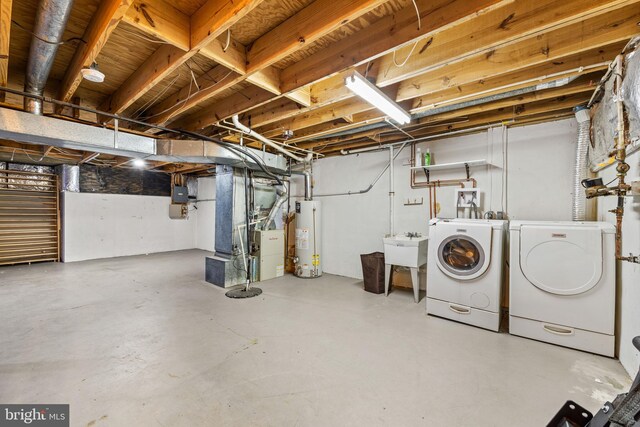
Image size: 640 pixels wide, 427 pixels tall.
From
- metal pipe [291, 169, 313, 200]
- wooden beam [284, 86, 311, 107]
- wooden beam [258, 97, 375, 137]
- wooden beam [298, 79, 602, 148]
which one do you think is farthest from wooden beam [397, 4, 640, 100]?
metal pipe [291, 169, 313, 200]

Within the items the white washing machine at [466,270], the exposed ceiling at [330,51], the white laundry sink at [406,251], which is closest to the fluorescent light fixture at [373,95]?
the exposed ceiling at [330,51]

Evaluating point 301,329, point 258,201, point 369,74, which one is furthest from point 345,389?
point 258,201

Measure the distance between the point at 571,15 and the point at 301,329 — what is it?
311 centimetres

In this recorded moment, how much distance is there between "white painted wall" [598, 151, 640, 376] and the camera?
6.07 ft

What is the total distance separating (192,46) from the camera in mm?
1765

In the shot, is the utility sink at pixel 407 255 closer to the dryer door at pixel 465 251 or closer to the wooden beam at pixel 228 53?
the dryer door at pixel 465 251

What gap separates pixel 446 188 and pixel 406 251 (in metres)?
1.14

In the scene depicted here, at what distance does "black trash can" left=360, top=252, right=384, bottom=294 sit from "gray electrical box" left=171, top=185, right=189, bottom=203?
609cm

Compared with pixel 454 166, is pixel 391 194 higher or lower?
lower

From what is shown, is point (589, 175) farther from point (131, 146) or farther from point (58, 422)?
point (131, 146)

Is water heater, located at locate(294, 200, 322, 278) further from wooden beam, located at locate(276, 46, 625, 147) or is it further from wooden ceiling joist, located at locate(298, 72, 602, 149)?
wooden beam, located at locate(276, 46, 625, 147)

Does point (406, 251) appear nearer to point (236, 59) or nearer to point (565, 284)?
point (565, 284)

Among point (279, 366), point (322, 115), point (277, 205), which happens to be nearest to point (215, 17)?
point (322, 115)

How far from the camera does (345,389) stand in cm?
180
